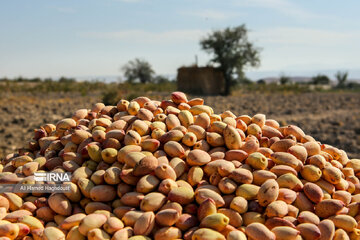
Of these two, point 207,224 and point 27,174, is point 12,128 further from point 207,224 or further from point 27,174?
point 207,224

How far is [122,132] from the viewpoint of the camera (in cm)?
219

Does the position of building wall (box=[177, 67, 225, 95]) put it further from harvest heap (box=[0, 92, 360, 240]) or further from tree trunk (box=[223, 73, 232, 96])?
harvest heap (box=[0, 92, 360, 240])

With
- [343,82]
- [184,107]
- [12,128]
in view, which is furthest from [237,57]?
[343,82]

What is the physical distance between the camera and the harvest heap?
169 centimetres

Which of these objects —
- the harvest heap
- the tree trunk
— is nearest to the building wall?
the tree trunk

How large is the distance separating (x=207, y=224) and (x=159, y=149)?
63 cm

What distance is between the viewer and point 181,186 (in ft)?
6.11

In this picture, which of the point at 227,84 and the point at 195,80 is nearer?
the point at 195,80

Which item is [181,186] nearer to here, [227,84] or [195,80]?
[195,80]

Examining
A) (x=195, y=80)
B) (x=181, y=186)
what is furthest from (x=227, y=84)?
(x=181, y=186)

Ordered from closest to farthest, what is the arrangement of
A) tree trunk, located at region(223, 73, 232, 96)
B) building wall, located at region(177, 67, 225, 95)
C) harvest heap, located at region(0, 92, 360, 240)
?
harvest heap, located at region(0, 92, 360, 240) → building wall, located at region(177, 67, 225, 95) → tree trunk, located at region(223, 73, 232, 96)

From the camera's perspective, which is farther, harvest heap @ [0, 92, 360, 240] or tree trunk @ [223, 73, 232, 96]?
tree trunk @ [223, 73, 232, 96]

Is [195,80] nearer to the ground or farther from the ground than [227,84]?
farther from the ground

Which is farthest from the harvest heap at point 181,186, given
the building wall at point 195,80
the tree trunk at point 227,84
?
the tree trunk at point 227,84
